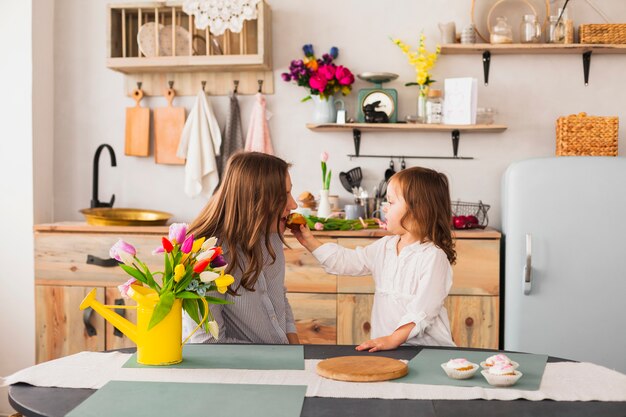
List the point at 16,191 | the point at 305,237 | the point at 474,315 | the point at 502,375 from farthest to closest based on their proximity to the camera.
→ the point at 16,191
the point at 474,315
the point at 305,237
the point at 502,375

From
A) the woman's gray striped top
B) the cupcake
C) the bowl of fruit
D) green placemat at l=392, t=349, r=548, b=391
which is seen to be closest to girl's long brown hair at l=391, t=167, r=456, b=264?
the woman's gray striped top

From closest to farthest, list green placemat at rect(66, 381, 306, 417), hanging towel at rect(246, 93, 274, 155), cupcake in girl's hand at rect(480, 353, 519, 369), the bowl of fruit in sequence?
green placemat at rect(66, 381, 306, 417)
cupcake in girl's hand at rect(480, 353, 519, 369)
the bowl of fruit
hanging towel at rect(246, 93, 274, 155)

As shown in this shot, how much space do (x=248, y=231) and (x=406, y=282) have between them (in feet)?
1.65

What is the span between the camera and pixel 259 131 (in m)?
3.91

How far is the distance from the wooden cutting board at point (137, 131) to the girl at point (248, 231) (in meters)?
1.94

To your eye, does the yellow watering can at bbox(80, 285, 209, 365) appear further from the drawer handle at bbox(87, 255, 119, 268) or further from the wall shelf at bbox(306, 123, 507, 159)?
the wall shelf at bbox(306, 123, 507, 159)

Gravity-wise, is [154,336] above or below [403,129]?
below

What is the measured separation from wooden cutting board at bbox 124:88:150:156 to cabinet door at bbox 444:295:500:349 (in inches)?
69.8

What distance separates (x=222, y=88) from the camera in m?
4.04

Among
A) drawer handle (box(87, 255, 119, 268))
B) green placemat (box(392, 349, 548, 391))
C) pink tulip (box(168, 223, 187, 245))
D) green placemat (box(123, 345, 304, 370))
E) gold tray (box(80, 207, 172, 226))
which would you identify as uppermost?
pink tulip (box(168, 223, 187, 245))

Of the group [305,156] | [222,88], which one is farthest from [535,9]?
[222,88]

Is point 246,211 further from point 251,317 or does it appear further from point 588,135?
point 588,135

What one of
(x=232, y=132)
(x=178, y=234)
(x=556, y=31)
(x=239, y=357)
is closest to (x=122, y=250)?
(x=178, y=234)

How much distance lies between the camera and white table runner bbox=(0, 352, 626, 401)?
1.51 metres
